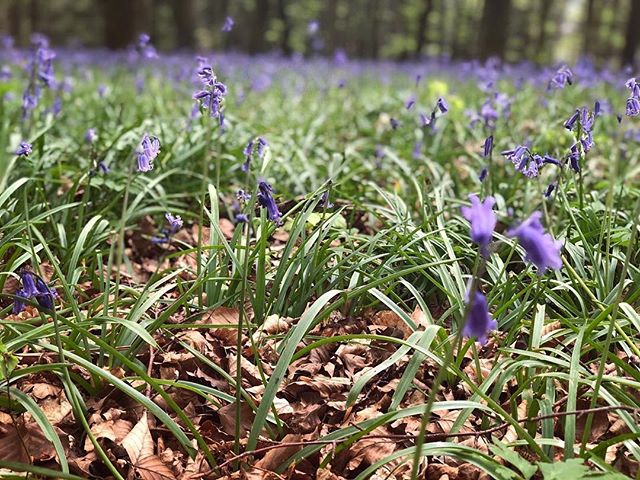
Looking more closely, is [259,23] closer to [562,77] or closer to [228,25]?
[228,25]

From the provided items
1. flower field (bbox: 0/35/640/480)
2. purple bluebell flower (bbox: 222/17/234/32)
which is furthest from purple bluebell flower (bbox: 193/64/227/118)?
purple bluebell flower (bbox: 222/17/234/32)

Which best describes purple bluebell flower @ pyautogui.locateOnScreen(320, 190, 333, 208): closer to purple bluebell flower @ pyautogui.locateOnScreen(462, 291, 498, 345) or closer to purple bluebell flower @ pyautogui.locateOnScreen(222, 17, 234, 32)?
purple bluebell flower @ pyautogui.locateOnScreen(222, 17, 234, 32)

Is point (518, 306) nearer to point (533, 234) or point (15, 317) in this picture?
point (533, 234)

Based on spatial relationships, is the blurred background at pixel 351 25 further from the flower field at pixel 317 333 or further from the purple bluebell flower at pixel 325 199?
the purple bluebell flower at pixel 325 199

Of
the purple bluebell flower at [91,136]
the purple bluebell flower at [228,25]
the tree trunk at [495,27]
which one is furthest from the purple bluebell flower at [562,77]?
the tree trunk at [495,27]

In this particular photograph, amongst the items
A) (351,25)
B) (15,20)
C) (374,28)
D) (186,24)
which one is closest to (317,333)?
(186,24)

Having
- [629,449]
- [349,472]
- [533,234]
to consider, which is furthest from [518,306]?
[533,234]

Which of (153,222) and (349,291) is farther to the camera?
(153,222)
